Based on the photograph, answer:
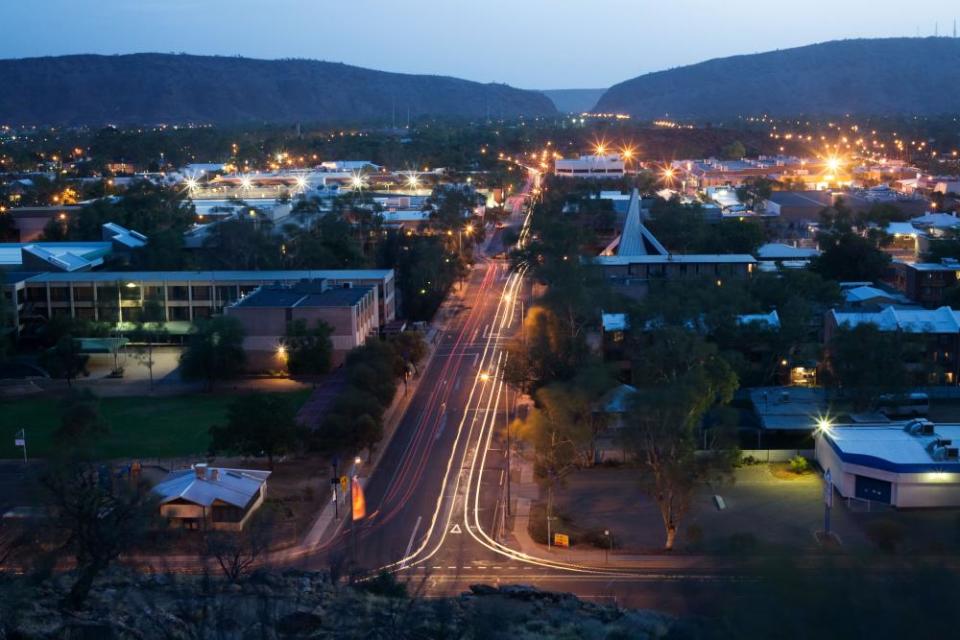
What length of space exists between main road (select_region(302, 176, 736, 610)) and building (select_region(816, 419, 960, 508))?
3.53 m

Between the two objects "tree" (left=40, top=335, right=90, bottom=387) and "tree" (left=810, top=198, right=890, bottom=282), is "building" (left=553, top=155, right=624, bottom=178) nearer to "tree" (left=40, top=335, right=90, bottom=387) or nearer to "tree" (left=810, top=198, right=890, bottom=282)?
"tree" (left=810, top=198, right=890, bottom=282)

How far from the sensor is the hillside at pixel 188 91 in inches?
5364

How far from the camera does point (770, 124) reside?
100188mm

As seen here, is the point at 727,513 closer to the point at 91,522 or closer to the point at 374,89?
the point at 91,522

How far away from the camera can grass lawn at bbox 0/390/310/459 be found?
15.6 meters

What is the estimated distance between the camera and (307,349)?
65.6ft

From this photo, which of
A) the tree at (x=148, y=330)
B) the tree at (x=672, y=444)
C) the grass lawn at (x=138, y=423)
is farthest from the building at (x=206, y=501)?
the tree at (x=148, y=330)

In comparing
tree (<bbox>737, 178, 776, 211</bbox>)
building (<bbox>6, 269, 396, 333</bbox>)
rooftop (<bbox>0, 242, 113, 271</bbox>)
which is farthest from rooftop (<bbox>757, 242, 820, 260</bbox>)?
rooftop (<bbox>0, 242, 113, 271</bbox>)

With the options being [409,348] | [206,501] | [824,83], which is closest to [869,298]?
[409,348]

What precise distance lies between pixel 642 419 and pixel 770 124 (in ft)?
A: 309

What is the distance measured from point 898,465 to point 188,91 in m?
Result: 142

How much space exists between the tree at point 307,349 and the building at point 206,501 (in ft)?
23.1

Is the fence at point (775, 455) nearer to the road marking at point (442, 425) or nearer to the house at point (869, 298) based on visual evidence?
the road marking at point (442, 425)

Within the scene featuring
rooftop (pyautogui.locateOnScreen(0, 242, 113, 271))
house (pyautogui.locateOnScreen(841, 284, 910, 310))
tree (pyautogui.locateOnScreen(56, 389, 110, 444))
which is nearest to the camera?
tree (pyautogui.locateOnScreen(56, 389, 110, 444))
